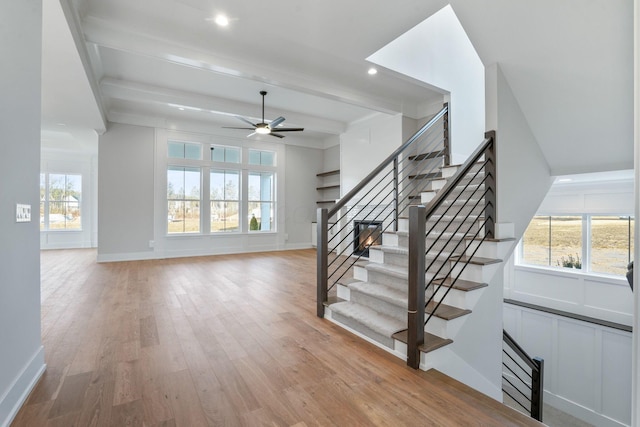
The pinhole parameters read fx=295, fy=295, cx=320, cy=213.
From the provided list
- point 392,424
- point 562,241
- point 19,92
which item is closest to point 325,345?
point 392,424

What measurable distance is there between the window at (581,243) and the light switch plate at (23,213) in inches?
306

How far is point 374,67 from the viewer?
3900mm

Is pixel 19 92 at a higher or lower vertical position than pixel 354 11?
lower

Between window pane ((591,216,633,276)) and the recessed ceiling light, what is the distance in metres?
7.02

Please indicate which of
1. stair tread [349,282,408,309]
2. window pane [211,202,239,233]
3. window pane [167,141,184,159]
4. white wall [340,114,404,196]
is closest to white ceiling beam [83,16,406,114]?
white wall [340,114,404,196]

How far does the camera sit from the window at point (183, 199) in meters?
6.84

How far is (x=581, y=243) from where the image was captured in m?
5.74

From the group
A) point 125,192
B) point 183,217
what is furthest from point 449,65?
point 125,192

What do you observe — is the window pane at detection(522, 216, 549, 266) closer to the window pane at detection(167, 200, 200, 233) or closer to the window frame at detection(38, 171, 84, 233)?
the window pane at detection(167, 200, 200, 233)

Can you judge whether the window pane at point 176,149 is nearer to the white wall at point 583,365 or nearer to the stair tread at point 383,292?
the stair tread at point 383,292

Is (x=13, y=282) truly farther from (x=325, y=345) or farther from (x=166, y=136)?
(x=166, y=136)

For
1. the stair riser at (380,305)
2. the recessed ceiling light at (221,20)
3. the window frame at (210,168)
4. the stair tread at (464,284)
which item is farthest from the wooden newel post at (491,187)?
the window frame at (210,168)

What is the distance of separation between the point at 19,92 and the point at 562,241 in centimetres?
800

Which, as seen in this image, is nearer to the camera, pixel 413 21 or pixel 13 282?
pixel 13 282
